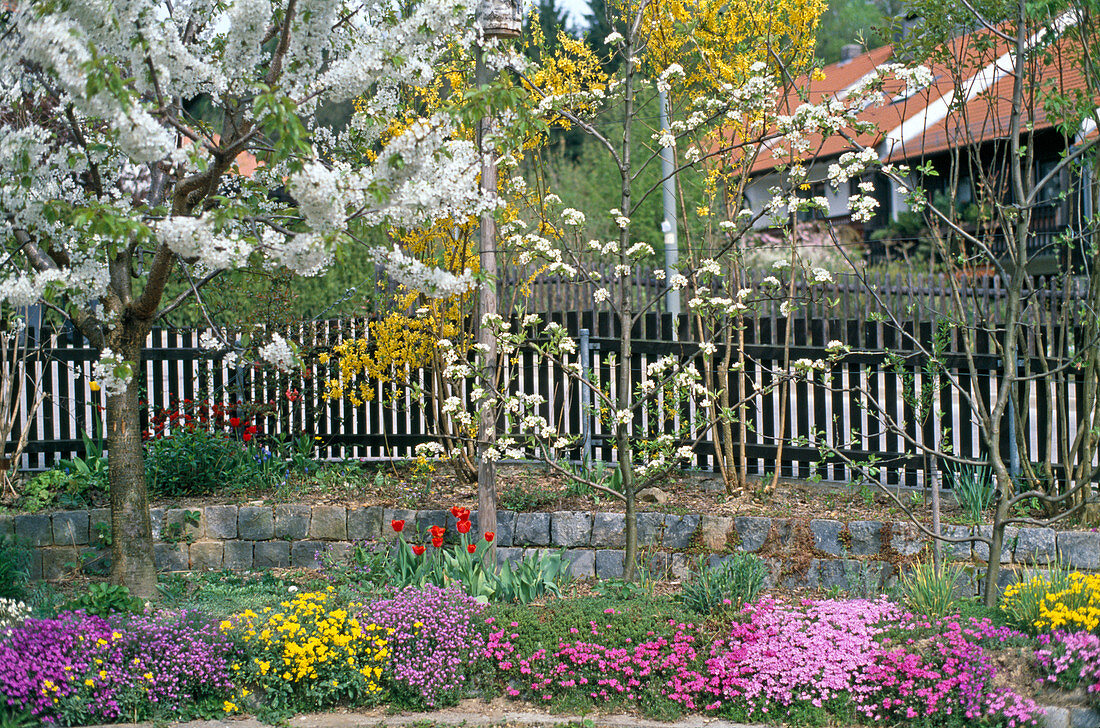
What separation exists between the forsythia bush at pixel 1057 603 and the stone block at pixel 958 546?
27.1 inches

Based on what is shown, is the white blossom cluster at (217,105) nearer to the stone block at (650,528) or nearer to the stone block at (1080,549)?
the stone block at (650,528)

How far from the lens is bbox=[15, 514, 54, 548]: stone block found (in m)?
5.97

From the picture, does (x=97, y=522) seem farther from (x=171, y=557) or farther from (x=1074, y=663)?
(x=1074, y=663)

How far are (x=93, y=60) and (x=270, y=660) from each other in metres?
2.51

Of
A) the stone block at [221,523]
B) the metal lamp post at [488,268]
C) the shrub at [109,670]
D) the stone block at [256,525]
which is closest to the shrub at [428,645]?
the shrub at [109,670]

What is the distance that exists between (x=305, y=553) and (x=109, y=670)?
2.07 metres

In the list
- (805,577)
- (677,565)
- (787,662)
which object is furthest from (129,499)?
(805,577)

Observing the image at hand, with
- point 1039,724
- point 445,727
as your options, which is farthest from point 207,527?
point 1039,724

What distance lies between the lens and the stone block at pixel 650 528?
566cm

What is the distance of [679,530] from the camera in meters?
5.62

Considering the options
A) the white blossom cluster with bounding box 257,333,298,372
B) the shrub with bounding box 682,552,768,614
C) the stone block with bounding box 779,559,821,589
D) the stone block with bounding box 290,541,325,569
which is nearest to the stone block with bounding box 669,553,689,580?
the stone block with bounding box 779,559,821,589

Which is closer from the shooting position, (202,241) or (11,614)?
(202,241)

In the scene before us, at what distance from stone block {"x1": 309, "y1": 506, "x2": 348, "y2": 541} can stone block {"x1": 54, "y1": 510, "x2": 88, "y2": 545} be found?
1.42m

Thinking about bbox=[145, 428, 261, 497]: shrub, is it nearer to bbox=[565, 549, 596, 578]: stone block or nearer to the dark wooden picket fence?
the dark wooden picket fence
